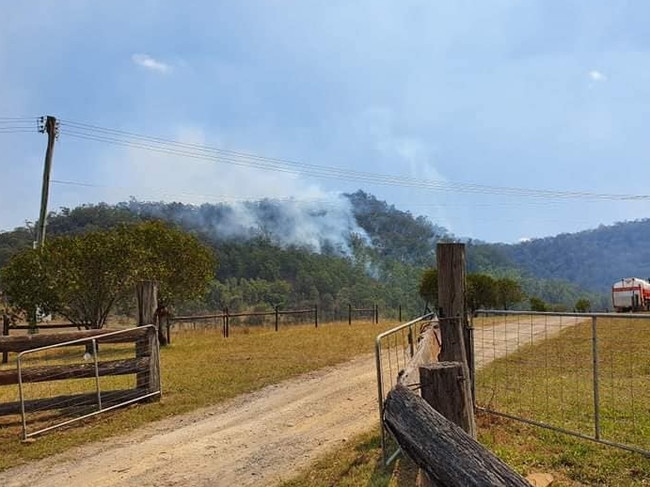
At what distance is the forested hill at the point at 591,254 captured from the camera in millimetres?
158875

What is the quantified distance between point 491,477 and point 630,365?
10.1 metres

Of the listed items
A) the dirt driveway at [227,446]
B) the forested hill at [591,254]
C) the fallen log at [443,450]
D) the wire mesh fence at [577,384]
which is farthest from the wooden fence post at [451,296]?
the forested hill at [591,254]

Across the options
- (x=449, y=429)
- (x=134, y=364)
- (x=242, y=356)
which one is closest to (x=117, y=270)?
(x=242, y=356)

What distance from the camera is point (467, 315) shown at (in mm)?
6551

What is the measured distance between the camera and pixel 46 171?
23.3m

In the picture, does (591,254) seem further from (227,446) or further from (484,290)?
(227,446)

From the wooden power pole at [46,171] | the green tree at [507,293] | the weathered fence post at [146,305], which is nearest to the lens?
the weathered fence post at [146,305]

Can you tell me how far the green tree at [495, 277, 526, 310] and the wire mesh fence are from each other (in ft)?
89.5

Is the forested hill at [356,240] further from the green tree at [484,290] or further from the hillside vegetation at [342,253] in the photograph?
the green tree at [484,290]

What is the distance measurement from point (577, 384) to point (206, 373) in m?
7.31

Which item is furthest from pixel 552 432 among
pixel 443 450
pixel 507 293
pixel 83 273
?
pixel 507 293

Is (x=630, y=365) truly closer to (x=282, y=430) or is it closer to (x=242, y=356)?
(x=282, y=430)

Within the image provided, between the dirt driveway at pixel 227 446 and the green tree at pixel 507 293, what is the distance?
34.6 metres

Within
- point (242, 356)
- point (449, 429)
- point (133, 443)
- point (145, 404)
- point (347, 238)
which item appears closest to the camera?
point (449, 429)
